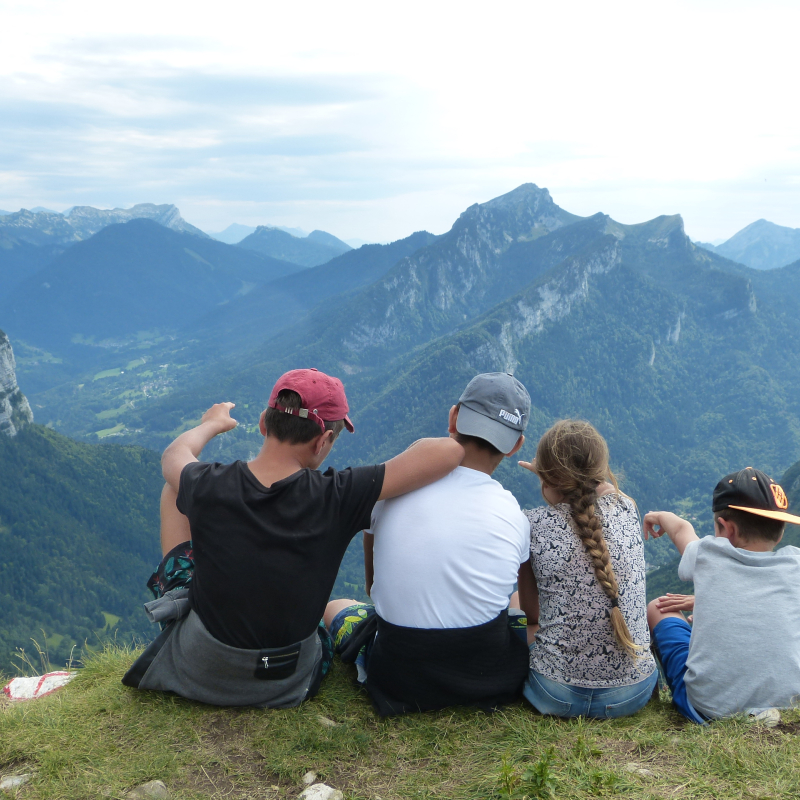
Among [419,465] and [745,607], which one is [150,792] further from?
[745,607]

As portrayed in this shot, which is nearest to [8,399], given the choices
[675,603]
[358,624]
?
[358,624]

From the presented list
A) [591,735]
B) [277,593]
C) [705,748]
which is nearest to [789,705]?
[705,748]

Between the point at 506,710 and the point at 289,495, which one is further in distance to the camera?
the point at 506,710

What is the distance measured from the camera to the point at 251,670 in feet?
13.0

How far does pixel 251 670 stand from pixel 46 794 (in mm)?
1244

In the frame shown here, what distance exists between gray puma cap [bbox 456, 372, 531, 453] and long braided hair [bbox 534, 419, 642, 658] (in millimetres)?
243

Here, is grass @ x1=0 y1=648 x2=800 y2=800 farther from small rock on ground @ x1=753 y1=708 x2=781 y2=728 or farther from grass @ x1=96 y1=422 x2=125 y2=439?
grass @ x1=96 y1=422 x2=125 y2=439

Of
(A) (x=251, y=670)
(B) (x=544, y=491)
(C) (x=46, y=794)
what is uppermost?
(B) (x=544, y=491)

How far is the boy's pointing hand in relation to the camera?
454cm

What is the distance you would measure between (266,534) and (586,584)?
2004 mm

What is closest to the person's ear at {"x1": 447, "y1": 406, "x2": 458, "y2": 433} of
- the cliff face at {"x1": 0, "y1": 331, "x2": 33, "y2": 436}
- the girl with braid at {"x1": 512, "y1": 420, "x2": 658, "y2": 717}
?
the girl with braid at {"x1": 512, "y1": 420, "x2": 658, "y2": 717}

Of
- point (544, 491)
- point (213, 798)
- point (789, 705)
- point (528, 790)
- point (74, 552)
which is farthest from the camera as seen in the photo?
point (74, 552)

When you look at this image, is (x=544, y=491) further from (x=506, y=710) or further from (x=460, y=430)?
(x=506, y=710)

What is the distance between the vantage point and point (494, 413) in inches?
153
